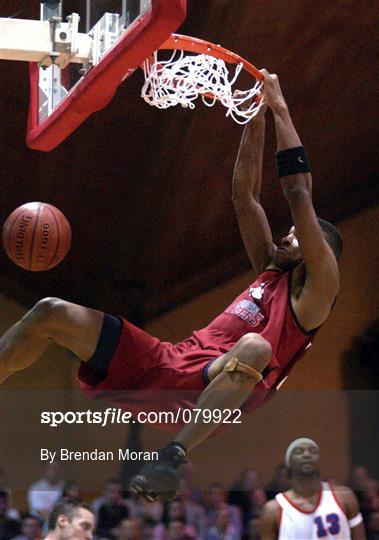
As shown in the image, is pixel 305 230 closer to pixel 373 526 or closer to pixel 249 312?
pixel 249 312

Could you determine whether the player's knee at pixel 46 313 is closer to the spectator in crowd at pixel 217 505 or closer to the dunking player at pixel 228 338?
the dunking player at pixel 228 338

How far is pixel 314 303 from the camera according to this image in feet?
15.1

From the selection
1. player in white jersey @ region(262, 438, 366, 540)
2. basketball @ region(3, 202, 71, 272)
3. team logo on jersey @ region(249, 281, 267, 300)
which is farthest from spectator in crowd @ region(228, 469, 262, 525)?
basketball @ region(3, 202, 71, 272)

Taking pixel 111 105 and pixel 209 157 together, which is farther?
pixel 209 157

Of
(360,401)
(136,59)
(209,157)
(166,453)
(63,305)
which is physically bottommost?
(166,453)

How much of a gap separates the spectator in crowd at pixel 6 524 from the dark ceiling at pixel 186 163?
308 cm

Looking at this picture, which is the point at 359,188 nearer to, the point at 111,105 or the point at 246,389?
the point at 111,105

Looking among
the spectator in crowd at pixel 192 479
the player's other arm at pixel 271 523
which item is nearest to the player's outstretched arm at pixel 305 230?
the player's other arm at pixel 271 523

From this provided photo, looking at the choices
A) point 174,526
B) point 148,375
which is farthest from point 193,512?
point 148,375

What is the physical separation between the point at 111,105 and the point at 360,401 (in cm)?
337

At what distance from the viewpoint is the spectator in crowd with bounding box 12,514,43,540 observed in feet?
18.0

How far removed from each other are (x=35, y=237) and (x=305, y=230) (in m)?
1.38

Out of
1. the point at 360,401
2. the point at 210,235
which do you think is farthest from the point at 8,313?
the point at 360,401

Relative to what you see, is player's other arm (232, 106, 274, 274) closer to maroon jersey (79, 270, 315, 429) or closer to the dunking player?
the dunking player
